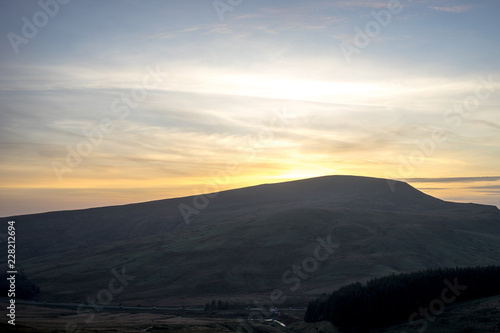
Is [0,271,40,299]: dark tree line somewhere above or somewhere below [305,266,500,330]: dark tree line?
above

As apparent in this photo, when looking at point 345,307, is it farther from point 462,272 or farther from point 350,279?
point 350,279

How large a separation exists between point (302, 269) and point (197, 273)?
150 ft

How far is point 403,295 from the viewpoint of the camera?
273 ft

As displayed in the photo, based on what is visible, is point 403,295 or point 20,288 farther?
point 20,288

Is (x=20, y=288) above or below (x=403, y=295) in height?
above

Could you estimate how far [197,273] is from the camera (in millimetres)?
188500

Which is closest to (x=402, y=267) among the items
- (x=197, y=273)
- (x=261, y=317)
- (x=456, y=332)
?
(x=197, y=273)

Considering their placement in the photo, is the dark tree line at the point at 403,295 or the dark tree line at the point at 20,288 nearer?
the dark tree line at the point at 403,295

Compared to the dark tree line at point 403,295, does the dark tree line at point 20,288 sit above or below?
above

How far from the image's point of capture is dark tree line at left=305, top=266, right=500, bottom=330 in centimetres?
8094

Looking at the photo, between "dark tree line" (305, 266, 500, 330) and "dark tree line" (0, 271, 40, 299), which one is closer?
"dark tree line" (305, 266, 500, 330)

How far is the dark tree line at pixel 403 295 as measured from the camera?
266ft

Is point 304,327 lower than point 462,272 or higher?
lower

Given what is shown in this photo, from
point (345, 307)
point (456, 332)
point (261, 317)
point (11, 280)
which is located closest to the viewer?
point (456, 332)
